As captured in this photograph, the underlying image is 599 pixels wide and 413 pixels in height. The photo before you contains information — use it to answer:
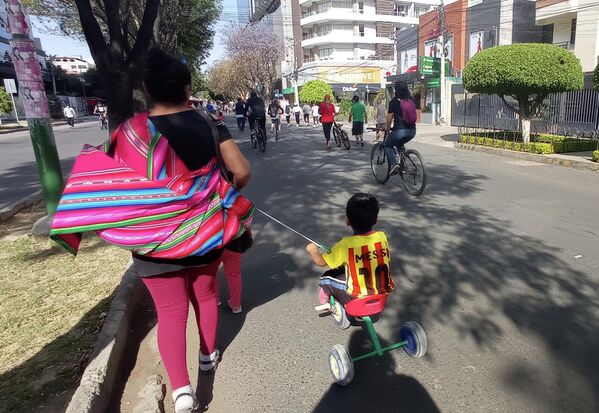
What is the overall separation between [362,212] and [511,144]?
11356mm

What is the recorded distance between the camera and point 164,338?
7.41 feet

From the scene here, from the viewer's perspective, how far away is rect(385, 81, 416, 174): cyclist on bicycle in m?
6.81

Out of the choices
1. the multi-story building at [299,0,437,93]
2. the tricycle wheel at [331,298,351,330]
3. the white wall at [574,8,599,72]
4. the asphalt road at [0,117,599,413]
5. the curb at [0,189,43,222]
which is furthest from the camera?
the multi-story building at [299,0,437,93]

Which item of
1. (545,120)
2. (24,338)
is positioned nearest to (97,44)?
(24,338)

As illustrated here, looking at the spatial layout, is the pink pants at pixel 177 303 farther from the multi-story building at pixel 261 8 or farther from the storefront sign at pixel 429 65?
the multi-story building at pixel 261 8

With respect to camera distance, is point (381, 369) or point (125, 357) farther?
point (125, 357)

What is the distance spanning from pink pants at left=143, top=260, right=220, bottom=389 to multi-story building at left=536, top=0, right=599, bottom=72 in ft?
68.5

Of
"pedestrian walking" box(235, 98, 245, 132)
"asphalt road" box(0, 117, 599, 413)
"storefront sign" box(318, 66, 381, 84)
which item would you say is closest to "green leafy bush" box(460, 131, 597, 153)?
"asphalt road" box(0, 117, 599, 413)

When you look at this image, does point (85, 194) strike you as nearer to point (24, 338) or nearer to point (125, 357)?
point (125, 357)

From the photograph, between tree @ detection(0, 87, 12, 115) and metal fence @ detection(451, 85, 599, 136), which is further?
tree @ detection(0, 87, 12, 115)

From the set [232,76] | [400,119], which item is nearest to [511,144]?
[400,119]

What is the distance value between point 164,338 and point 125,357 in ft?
2.95

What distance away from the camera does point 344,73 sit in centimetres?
4956

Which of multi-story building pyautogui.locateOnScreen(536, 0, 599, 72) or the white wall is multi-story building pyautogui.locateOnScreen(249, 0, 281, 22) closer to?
multi-story building pyautogui.locateOnScreen(536, 0, 599, 72)
